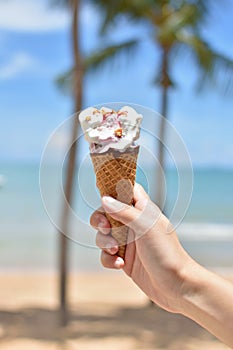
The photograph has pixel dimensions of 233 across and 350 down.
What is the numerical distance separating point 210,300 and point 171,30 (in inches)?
201

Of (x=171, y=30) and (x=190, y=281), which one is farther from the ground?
(x=190, y=281)

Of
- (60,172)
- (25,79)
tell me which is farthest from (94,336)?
(25,79)

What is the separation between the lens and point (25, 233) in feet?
52.5

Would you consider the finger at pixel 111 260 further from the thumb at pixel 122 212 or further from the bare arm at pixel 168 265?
the thumb at pixel 122 212

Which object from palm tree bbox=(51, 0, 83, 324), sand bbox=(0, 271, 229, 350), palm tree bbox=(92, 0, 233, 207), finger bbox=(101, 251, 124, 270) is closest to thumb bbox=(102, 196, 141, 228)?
finger bbox=(101, 251, 124, 270)

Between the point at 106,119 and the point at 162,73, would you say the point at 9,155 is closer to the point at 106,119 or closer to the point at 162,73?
the point at 162,73

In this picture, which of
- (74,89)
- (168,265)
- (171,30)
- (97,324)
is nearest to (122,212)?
(168,265)

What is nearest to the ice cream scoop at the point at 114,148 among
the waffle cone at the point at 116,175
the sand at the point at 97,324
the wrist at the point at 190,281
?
the waffle cone at the point at 116,175

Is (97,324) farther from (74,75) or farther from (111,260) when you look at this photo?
(111,260)

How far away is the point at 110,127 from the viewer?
105 cm

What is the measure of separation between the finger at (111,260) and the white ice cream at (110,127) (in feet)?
0.65

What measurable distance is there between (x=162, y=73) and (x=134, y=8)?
2.45ft

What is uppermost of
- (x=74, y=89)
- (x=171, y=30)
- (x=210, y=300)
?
(x=210, y=300)

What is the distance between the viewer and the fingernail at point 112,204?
102 cm
